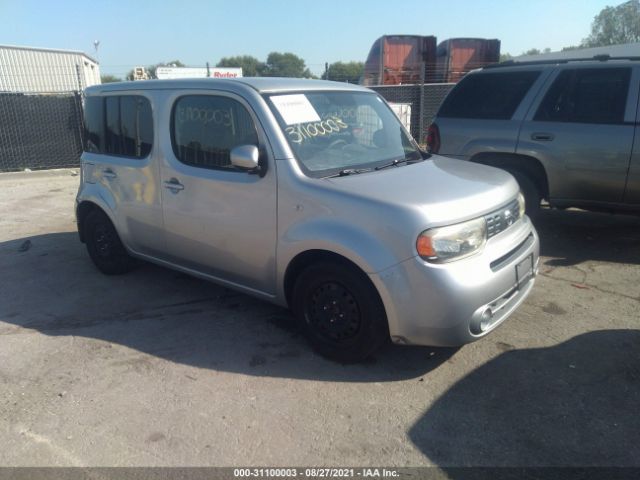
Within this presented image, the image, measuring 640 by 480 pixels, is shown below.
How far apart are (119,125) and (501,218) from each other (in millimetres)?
3575

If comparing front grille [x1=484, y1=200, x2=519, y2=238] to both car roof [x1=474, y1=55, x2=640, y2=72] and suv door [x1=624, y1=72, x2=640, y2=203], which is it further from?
car roof [x1=474, y1=55, x2=640, y2=72]

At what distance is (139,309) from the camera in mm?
4629

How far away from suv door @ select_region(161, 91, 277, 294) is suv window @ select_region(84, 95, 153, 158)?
1.28 feet

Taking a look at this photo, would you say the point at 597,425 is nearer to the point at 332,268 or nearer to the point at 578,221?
the point at 332,268

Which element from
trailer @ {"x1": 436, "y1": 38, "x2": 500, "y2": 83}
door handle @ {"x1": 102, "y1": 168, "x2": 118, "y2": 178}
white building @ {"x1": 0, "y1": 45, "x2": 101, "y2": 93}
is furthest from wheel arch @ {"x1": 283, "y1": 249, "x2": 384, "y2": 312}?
trailer @ {"x1": 436, "y1": 38, "x2": 500, "y2": 83}

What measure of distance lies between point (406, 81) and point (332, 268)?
54.2 ft

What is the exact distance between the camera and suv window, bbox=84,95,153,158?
457cm

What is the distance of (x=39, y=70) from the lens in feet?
70.3

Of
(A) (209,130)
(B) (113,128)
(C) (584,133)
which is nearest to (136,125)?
(B) (113,128)

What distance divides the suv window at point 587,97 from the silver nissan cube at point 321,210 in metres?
2.19

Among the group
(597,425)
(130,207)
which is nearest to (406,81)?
(130,207)

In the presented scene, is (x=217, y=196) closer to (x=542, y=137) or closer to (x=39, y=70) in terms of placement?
(x=542, y=137)

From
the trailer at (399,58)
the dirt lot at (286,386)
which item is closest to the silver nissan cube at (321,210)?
the dirt lot at (286,386)

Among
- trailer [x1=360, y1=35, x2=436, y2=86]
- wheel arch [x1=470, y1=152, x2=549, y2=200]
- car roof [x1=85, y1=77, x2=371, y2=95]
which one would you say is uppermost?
trailer [x1=360, y1=35, x2=436, y2=86]
